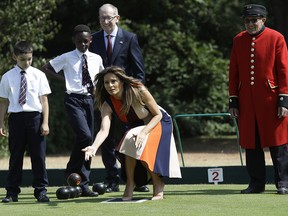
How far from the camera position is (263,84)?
949 cm

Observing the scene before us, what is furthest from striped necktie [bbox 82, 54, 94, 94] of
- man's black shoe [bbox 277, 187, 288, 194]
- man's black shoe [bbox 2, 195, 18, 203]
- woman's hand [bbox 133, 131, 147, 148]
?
man's black shoe [bbox 277, 187, 288, 194]

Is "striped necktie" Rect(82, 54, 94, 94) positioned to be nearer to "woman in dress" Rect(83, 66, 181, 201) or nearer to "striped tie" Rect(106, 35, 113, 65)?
"striped tie" Rect(106, 35, 113, 65)

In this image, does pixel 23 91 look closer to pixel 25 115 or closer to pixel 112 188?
pixel 25 115

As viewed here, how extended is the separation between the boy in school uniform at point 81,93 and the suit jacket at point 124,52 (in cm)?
33

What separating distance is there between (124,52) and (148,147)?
175cm

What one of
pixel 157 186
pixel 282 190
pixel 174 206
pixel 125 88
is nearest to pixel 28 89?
pixel 125 88

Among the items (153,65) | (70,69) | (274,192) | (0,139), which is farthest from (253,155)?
(153,65)

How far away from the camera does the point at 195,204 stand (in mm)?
8461

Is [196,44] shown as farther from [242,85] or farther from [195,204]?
[195,204]

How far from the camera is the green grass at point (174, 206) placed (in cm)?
787

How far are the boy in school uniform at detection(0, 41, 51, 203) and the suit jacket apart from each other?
1.21m

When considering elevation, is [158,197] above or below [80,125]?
below

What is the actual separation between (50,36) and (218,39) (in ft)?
21.8

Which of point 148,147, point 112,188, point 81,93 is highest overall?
point 81,93
